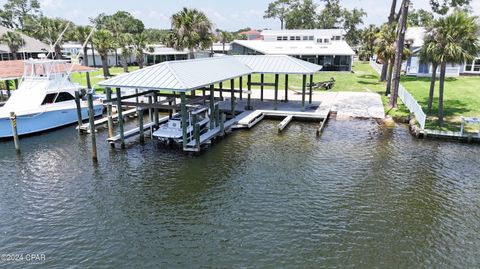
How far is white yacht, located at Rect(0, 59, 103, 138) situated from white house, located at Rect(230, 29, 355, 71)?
Result: 33547mm

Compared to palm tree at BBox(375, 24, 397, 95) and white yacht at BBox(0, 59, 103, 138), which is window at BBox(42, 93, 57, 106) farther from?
palm tree at BBox(375, 24, 397, 95)

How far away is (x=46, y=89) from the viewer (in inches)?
974

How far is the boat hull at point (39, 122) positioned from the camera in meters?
21.9

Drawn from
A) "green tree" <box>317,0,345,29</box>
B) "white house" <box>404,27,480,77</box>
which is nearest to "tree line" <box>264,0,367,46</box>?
"green tree" <box>317,0,345,29</box>

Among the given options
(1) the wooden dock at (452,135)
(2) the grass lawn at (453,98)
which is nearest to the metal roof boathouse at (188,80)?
(1) the wooden dock at (452,135)

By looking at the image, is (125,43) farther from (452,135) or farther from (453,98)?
(452,135)

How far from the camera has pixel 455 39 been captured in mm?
21453

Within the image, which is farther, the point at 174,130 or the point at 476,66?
the point at 476,66

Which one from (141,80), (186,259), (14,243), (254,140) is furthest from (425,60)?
(14,243)

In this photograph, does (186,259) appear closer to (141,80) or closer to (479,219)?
(479,219)

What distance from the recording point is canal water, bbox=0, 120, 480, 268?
11.1 meters

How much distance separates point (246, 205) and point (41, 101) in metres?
17.2

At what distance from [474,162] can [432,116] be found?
7.83m

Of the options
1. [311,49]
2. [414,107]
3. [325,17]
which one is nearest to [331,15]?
[325,17]
